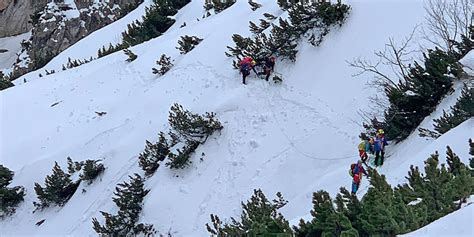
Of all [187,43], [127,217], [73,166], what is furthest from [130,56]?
[127,217]

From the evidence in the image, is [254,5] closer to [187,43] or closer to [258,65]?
[187,43]

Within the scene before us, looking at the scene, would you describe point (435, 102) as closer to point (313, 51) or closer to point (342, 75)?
point (342, 75)

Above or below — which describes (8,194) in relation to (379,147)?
above

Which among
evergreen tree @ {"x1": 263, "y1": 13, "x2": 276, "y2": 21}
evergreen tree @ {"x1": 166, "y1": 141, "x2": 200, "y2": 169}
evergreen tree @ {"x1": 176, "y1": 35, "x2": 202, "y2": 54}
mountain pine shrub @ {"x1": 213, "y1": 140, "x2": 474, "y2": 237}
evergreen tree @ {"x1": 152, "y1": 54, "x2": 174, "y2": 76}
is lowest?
mountain pine shrub @ {"x1": 213, "y1": 140, "x2": 474, "y2": 237}

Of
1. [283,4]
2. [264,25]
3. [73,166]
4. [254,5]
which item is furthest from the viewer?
[254,5]

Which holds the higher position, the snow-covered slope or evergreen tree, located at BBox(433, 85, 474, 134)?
the snow-covered slope

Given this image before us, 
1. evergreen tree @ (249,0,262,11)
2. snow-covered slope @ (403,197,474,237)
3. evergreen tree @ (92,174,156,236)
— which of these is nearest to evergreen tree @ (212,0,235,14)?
evergreen tree @ (249,0,262,11)

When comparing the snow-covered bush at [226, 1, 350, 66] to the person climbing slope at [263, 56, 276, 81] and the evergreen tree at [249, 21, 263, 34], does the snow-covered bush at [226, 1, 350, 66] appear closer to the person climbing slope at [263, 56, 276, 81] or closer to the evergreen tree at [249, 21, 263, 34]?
the person climbing slope at [263, 56, 276, 81]
